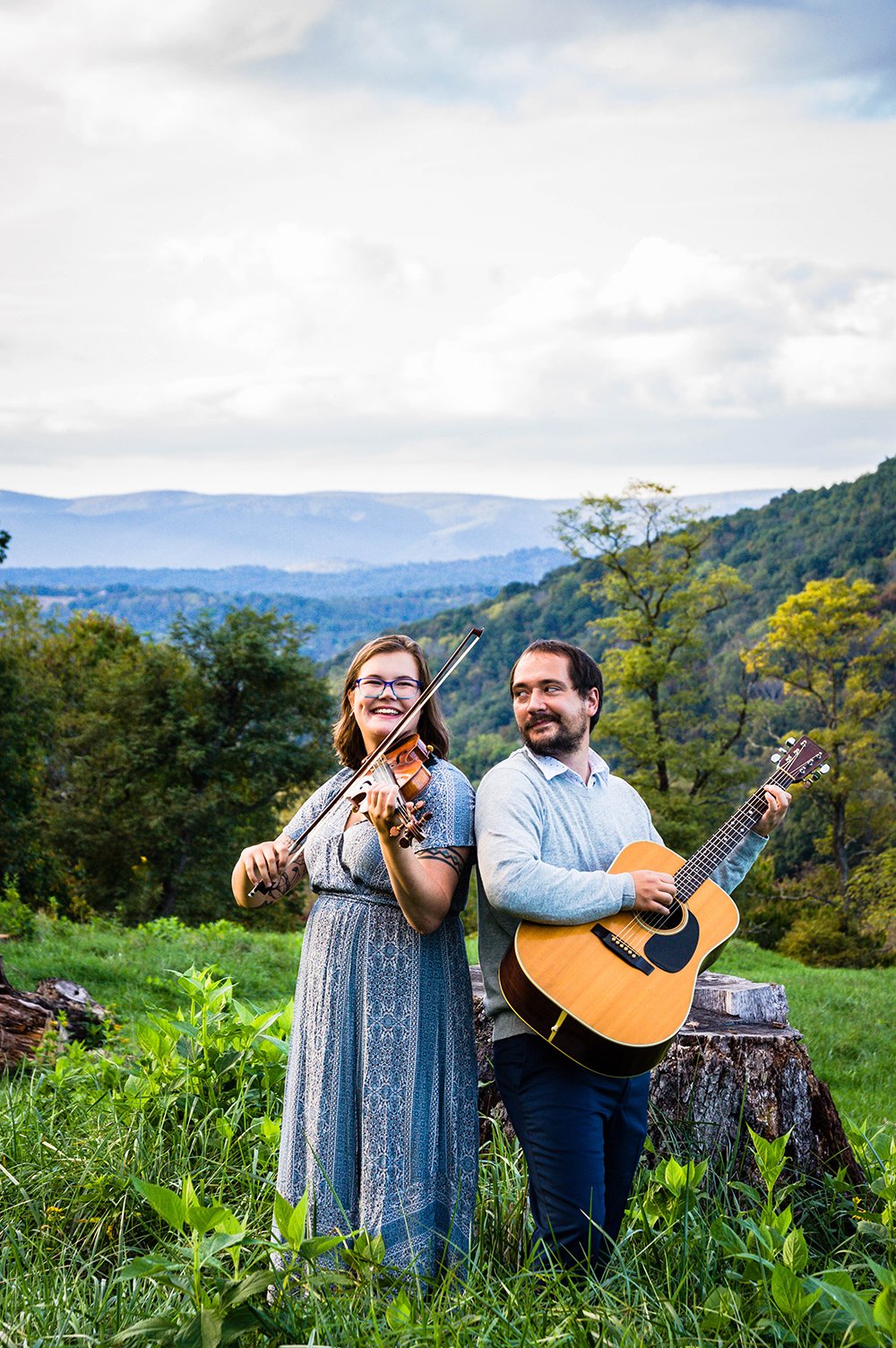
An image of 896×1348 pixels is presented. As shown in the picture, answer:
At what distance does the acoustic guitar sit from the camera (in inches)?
117

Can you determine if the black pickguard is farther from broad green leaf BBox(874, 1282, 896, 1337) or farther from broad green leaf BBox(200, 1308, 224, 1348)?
broad green leaf BBox(200, 1308, 224, 1348)

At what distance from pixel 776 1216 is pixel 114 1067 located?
2542 mm

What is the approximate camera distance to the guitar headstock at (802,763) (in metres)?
3.61

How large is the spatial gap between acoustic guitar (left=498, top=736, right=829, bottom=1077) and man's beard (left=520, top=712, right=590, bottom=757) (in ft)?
1.11

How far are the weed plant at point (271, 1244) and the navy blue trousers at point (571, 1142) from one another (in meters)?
0.11

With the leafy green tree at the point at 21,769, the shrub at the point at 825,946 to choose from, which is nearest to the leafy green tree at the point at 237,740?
the leafy green tree at the point at 21,769

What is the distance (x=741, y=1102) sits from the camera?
4.00 meters

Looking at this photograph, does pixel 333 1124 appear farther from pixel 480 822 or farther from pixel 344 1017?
pixel 480 822

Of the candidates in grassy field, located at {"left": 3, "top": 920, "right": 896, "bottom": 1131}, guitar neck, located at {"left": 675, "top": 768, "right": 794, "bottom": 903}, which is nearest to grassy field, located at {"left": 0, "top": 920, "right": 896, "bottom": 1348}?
guitar neck, located at {"left": 675, "top": 768, "right": 794, "bottom": 903}

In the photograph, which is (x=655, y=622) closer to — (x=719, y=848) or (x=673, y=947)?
(x=719, y=848)

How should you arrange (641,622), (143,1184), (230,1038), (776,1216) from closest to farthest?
(143,1184), (776,1216), (230,1038), (641,622)

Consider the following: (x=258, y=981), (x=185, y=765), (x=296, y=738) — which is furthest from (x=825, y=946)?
(x=258, y=981)

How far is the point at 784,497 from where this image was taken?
303 feet

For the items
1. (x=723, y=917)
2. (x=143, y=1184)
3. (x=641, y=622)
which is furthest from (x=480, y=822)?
(x=641, y=622)
